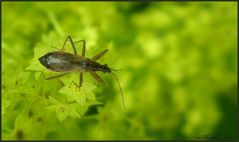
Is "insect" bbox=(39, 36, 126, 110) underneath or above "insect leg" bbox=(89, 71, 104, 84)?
above

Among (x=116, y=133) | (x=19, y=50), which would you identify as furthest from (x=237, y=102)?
(x=19, y=50)

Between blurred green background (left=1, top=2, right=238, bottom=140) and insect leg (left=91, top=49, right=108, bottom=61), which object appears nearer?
insect leg (left=91, top=49, right=108, bottom=61)

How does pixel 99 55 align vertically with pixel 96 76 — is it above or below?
above

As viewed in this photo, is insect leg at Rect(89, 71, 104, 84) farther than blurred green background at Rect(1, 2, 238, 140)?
No

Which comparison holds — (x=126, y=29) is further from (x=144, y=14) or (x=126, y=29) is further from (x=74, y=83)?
(x=74, y=83)

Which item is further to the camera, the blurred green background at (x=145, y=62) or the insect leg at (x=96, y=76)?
the blurred green background at (x=145, y=62)

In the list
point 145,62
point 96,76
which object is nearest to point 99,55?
point 96,76

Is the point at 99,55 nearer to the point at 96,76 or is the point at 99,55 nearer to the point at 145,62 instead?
the point at 96,76

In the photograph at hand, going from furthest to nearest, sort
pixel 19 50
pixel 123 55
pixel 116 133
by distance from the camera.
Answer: pixel 123 55 → pixel 116 133 → pixel 19 50
